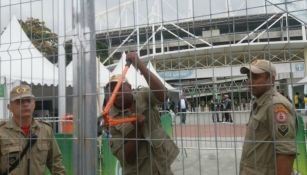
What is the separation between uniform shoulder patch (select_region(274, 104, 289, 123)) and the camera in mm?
2127

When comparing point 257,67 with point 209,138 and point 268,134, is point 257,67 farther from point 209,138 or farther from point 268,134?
point 209,138

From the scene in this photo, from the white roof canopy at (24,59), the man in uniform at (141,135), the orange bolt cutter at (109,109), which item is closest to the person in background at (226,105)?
the man in uniform at (141,135)

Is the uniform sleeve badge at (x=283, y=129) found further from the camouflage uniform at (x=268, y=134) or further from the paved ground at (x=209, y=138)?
the paved ground at (x=209, y=138)

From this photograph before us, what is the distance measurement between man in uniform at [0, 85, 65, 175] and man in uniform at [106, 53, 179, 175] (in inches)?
23.4

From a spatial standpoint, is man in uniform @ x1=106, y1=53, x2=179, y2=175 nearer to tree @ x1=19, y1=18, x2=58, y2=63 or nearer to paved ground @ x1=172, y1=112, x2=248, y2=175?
paved ground @ x1=172, y1=112, x2=248, y2=175

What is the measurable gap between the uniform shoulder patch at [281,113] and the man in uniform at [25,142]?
163 centimetres

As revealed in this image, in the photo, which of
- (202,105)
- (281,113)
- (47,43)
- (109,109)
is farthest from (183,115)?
(47,43)

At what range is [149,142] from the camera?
2465 millimetres

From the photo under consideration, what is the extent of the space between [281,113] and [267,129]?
14cm

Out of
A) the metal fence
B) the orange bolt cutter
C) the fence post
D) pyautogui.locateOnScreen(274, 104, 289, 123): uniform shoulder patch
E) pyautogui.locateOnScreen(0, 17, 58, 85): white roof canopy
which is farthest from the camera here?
pyautogui.locateOnScreen(0, 17, 58, 85): white roof canopy

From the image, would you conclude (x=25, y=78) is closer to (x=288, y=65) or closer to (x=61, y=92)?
(x=61, y=92)

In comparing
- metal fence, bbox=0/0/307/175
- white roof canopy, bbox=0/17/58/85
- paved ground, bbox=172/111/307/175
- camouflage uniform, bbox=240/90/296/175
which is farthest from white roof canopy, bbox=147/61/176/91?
white roof canopy, bbox=0/17/58/85

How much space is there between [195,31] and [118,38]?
50cm

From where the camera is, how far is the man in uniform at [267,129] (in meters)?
2.08
